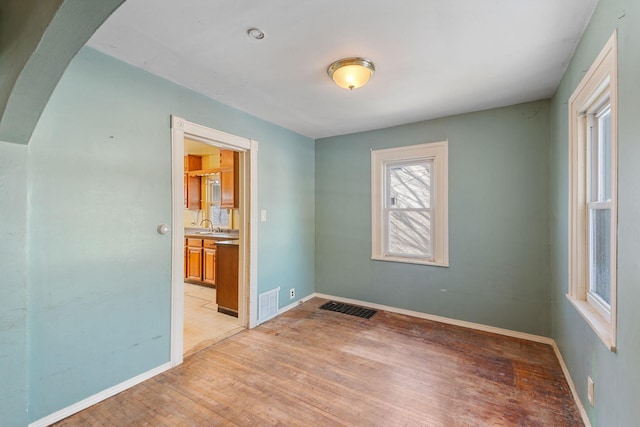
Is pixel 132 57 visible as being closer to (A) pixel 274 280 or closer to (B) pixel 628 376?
(A) pixel 274 280

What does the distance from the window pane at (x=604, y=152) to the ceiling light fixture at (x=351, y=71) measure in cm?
152

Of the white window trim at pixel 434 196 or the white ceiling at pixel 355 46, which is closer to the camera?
the white ceiling at pixel 355 46

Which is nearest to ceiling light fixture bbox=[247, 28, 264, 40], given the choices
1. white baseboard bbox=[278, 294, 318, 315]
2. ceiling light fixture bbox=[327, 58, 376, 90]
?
ceiling light fixture bbox=[327, 58, 376, 90]

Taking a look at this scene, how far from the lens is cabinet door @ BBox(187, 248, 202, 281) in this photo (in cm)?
487

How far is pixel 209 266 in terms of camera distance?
477 centimetres

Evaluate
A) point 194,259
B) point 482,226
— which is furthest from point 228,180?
point 482,226

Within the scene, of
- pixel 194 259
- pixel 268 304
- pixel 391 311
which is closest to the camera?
pixel 268 304

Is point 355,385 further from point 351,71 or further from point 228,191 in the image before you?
point 228,191

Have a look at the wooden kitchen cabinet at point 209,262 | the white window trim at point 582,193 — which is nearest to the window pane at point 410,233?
the white window trim at point 582,193

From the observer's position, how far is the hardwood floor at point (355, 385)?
5.80 ft

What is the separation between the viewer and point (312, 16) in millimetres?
1575

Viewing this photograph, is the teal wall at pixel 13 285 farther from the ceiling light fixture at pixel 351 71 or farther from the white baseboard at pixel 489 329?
the white baseboard at pixel 489 329

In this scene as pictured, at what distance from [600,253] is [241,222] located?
121 inches

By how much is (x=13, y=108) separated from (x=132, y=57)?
2.98 ft
